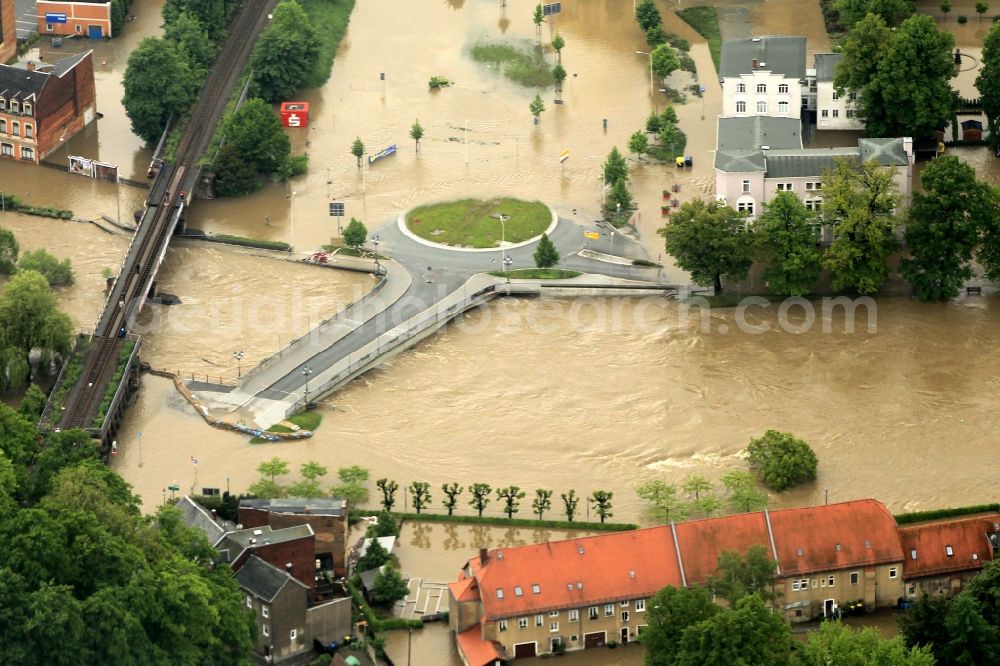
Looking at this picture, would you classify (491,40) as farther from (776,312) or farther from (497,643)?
(497,643)

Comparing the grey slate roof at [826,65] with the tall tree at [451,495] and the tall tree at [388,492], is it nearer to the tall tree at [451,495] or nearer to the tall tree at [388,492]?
the tall tree at [451,495]

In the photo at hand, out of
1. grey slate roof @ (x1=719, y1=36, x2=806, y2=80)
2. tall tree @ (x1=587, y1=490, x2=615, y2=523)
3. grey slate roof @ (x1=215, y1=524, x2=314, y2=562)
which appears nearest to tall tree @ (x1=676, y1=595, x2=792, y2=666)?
tall tree @ (x1=587, y1=490, x2=615, y2=523)

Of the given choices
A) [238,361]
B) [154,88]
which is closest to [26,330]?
[238,361]

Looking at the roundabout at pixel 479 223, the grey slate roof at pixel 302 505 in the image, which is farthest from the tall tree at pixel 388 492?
the roundabout at pixel 479 223

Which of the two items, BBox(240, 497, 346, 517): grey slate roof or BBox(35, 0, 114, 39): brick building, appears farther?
BBox(35, 0, 114, 39): brick building

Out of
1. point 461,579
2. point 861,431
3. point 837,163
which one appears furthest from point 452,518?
point 837,163

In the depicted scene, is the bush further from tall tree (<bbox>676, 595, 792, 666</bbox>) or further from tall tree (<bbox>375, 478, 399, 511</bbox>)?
tall tree (<bbox>676, 595, 792, 666</bbox>)
